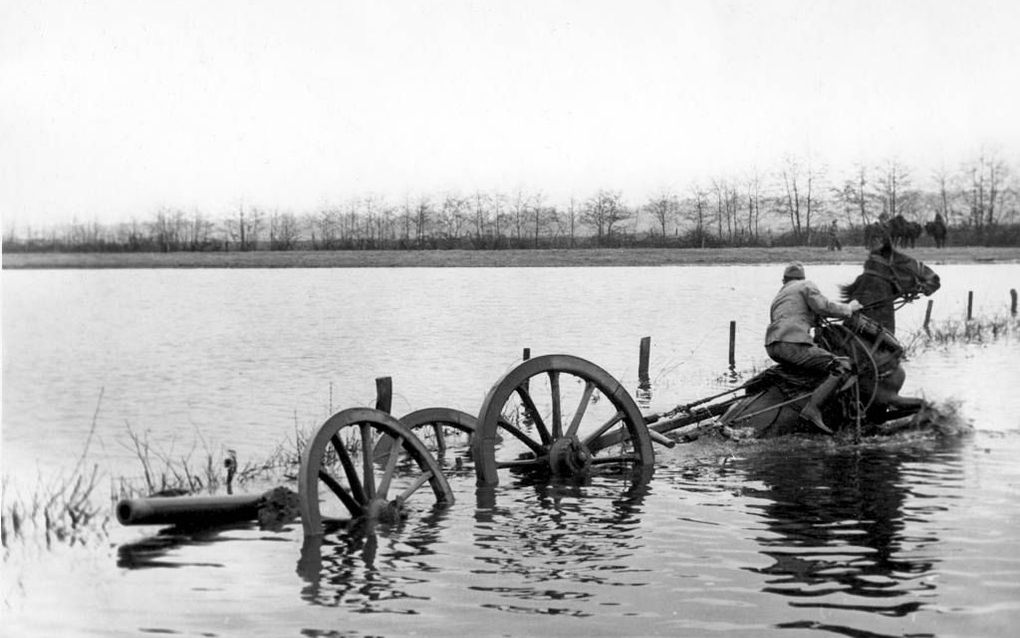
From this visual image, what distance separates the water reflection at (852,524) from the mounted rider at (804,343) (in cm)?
67

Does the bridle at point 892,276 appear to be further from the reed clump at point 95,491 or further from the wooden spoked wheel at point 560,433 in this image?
the reed clump at point 95,491

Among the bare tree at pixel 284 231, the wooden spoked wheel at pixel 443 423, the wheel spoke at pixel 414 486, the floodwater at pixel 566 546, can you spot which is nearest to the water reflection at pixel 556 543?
the floodwater at pixel 566 546

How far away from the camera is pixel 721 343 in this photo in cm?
3206

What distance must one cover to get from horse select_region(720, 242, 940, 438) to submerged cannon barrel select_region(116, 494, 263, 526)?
5.78m

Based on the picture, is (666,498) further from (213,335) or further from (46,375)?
(213,335)

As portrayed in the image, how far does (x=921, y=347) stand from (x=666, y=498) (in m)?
19.7

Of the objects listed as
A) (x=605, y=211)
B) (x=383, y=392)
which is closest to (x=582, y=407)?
(x=383, y=392)

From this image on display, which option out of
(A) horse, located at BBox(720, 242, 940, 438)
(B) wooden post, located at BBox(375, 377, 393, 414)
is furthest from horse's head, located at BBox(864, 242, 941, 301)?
(B) wooden post, located at BBox(375, 377, 393, 414)

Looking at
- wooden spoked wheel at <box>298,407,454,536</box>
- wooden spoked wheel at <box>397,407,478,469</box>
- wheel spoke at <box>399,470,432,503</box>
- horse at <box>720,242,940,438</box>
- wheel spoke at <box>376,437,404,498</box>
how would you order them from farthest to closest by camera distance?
horse at <box>720,242,940,438</box>
wooden spoked wheel at <box>397,407,478,469</box>
wheel spoke at <box>399,470,432,503</box>
wheel spoke at <box>376,437,404,498</box>
wooden spoked wheel at <box>298,407,454,536</box>

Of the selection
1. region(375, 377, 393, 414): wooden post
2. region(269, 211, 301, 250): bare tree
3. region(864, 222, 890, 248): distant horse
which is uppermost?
region(269, 211, 301, 250): bare tree

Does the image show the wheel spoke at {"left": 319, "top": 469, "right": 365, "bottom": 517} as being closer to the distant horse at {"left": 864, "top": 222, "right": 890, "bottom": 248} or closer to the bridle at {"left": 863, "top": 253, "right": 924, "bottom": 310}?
the bridle at {"left": 863, "top": 253, "right": 924, "bottom": 310}

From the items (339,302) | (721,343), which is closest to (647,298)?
(339,302)

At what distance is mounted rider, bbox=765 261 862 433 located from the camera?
42.3 ft

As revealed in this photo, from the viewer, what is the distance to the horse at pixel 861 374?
1311 centimetres
